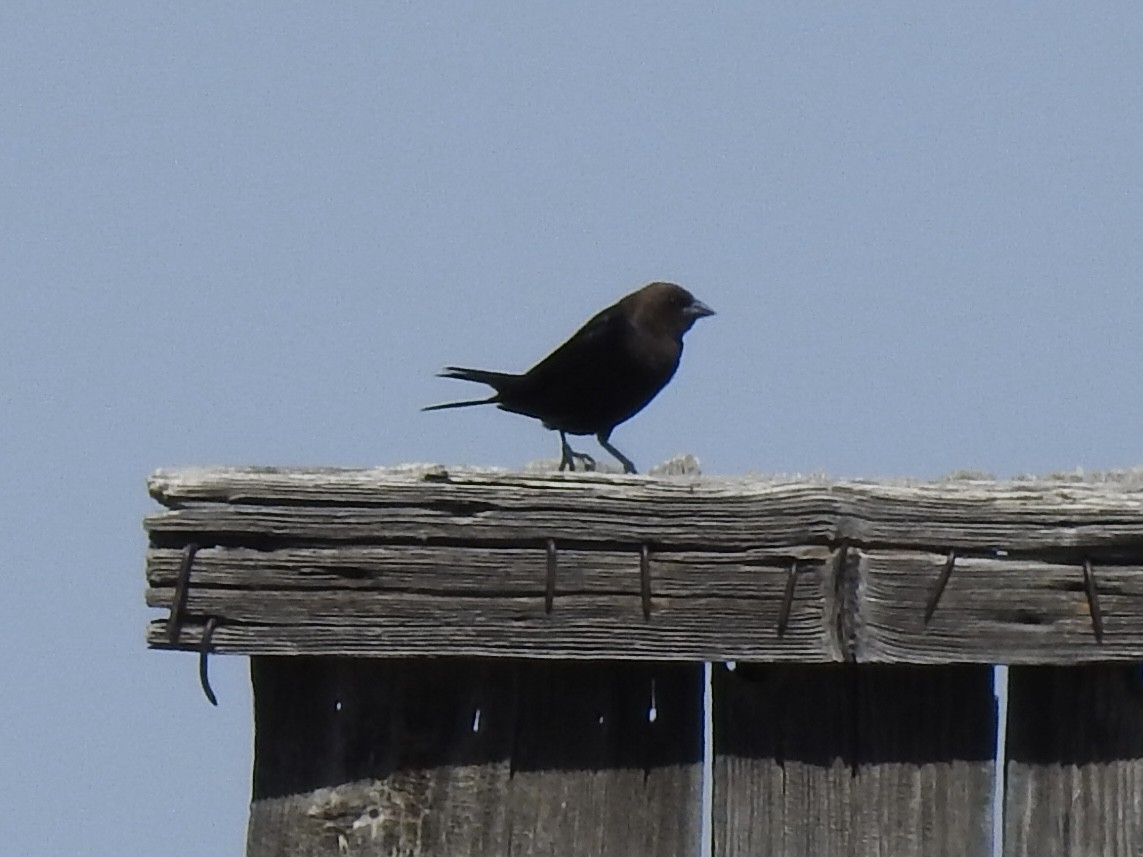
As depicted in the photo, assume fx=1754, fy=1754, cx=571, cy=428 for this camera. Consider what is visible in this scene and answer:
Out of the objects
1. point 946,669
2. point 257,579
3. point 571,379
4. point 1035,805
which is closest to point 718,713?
point 946,669

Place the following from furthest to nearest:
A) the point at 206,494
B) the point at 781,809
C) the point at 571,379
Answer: the point at 571,379 → the point at 781,809 → the point at 206,494

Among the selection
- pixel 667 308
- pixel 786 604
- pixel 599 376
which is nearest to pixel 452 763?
pixel 786 604

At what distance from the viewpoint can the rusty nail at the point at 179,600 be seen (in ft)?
7.47

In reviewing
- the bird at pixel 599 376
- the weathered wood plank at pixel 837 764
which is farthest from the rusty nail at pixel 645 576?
the bird at pixel 599 376

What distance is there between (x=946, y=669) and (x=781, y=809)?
31 cm

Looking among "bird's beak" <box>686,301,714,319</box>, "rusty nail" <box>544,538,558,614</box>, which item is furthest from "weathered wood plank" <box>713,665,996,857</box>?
"bird's beak" <box>686,301,714,319</box>

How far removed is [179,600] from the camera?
228 cm

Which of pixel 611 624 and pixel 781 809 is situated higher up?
pixel 611 624

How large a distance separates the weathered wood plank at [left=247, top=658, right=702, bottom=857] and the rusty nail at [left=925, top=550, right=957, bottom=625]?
0.41 metres

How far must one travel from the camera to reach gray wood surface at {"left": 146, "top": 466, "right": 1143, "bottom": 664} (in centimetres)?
230

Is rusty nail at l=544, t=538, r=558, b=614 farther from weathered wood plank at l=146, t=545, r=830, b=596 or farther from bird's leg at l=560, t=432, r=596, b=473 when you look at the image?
bird's leg at l=560, t=432, r=596, b=473

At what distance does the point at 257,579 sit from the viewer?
2.30 m

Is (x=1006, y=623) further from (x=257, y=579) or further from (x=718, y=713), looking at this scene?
(x=257, y=579)

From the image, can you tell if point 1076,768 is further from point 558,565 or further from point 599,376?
point 599,376
